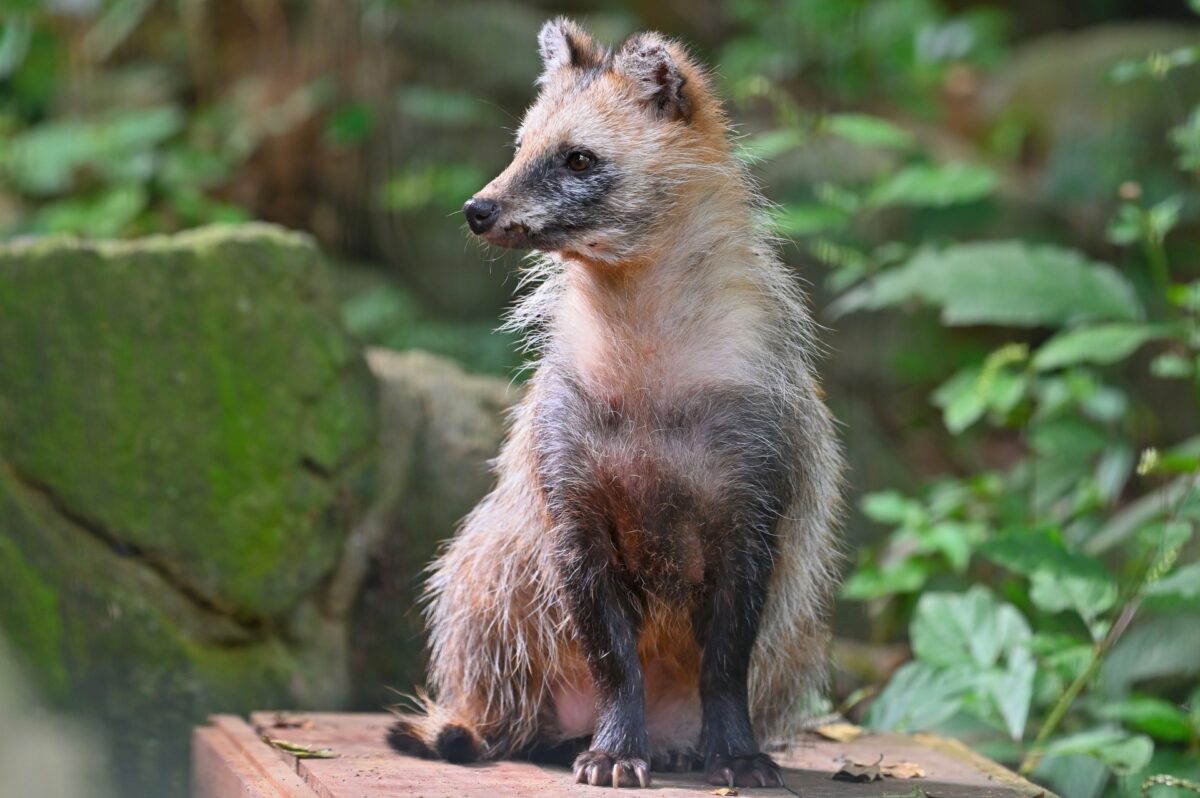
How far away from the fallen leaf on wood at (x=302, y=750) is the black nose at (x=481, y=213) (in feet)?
6.00

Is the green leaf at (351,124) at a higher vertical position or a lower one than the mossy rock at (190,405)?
higher

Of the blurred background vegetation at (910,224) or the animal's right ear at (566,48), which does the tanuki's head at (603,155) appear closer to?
the animal's right ear at (566,48)

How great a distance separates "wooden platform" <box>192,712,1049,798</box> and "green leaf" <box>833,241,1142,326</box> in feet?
7.41

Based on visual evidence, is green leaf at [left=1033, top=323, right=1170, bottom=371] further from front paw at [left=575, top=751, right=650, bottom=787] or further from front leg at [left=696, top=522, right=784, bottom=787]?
front paw at [left=575, top=751, right=650, bottom=787]

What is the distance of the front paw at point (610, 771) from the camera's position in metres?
3.86

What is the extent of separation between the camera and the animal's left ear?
159 inches

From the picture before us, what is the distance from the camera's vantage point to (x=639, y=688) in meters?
4.01

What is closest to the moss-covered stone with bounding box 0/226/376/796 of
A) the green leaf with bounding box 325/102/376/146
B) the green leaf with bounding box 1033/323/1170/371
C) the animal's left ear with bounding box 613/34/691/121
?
the animal's left ear with bounding box 613/34/691/121

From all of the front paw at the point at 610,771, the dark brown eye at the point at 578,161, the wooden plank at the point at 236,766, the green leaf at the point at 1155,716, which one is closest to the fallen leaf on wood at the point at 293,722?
the wooden plank at the point at 236,766

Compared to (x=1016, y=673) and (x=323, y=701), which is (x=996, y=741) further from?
(x=323, y=701)

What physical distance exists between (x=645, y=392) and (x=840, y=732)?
6.55ft

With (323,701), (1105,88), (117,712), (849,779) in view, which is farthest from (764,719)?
(1105,88)

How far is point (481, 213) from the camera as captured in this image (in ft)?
12.4

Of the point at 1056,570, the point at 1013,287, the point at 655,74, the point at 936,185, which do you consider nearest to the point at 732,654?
the point at 655,74
